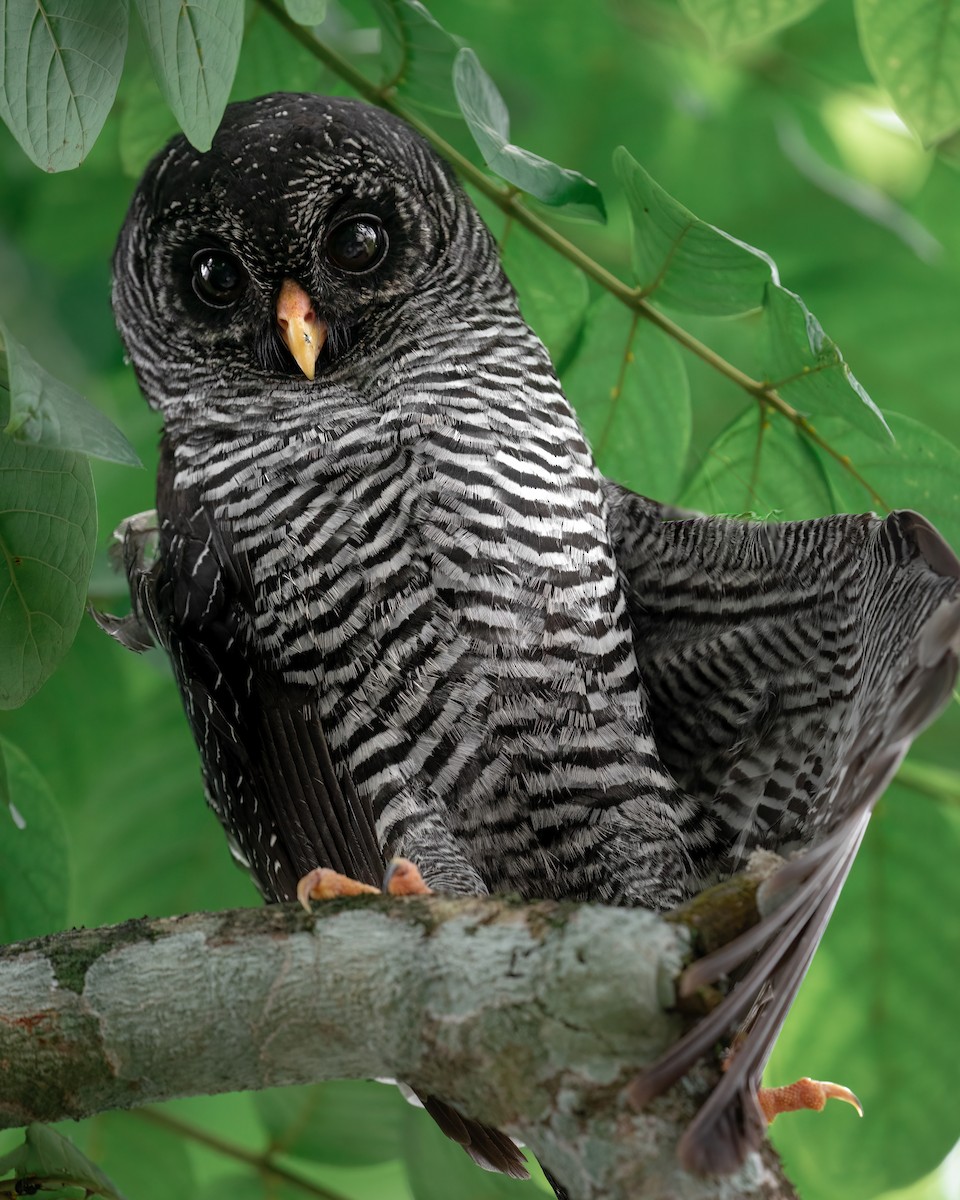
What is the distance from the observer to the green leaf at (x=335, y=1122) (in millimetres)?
2664

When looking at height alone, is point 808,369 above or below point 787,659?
above

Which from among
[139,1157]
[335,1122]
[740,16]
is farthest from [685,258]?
[139,1157]

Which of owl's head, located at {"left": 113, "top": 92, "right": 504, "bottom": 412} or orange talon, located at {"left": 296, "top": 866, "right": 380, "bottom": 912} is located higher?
owl's head, located at {"left": 113, "top": 92, "right": 504, "bottom": 412}

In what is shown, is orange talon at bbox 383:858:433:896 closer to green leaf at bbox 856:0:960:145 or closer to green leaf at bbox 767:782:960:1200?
green leaf at bbox 767:782:960:1200

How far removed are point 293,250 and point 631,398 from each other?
2.35 ft

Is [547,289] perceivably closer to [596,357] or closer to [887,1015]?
[596,357]

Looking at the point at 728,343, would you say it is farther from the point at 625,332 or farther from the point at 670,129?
the point at 670,129

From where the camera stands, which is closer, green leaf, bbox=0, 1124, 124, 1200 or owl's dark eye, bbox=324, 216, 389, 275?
green leaf, bbox=0, 1124, 124, 1200

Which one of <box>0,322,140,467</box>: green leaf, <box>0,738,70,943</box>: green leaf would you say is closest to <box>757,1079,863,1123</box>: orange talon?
<box>0,738,70,943</box>: green leaf

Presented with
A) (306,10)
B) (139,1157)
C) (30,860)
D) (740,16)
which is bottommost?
(139,1157)

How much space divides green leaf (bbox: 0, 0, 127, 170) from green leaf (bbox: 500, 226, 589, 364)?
3.54ft

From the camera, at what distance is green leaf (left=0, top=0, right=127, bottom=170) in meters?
1.80

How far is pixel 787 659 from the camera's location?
96.3 inches

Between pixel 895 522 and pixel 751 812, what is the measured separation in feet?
2.03
